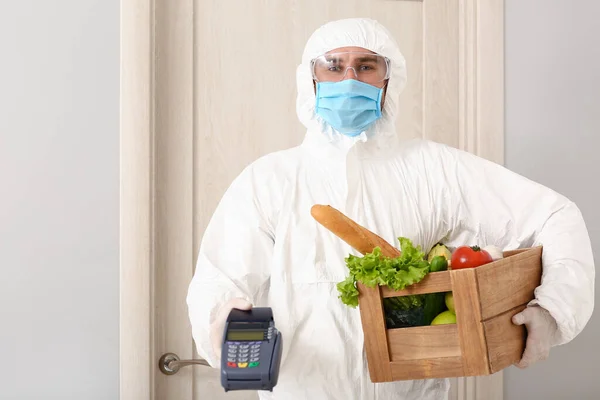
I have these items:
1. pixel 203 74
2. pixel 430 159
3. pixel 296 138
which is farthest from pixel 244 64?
pixel 430 159

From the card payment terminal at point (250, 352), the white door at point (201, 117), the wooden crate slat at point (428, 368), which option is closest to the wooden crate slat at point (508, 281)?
the wooden crate slat at point (428, 368)

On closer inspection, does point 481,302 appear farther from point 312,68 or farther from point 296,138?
point 296,138

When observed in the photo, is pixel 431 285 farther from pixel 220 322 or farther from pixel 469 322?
pixel 220 322

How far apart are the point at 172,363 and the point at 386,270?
2.91 ft

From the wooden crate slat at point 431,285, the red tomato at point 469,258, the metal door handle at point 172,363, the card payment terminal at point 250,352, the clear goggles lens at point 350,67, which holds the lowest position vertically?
the metal door handle at point 172,363

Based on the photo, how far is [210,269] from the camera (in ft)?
4.15

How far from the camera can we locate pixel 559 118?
73.9 inches

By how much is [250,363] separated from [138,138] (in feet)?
2.73

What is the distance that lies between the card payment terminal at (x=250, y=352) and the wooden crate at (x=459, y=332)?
173mm

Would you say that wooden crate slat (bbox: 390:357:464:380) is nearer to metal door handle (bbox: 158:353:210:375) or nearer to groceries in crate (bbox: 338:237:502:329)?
groceries in crate (bbox: 338:237:502:329)

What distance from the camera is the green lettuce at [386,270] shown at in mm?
1044

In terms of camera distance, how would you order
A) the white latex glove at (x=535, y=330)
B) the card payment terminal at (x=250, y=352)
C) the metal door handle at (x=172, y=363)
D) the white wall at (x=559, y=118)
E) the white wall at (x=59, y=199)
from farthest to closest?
the white wall at (x=559, y=118) → the metal door handle at (x=172, y=363) → the white wall at (x=59, y=199) → the white latex glove at (x=535, y=330) → the card payment terminal at (x=250, y=352)

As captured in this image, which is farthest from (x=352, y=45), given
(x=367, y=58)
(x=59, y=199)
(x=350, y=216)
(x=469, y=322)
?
(x=59, y=199)

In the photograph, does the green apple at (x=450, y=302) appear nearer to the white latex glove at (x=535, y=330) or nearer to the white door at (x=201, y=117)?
the white latex glove at (x=535, y=330)
